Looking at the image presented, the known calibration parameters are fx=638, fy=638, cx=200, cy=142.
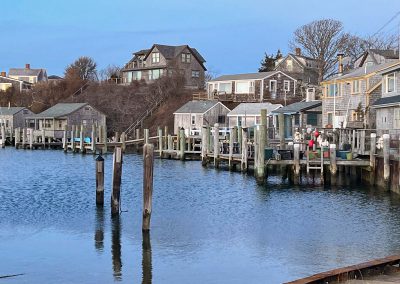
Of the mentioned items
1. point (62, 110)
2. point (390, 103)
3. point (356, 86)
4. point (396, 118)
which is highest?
point (356, 86)

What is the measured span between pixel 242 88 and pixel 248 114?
51.5 feet

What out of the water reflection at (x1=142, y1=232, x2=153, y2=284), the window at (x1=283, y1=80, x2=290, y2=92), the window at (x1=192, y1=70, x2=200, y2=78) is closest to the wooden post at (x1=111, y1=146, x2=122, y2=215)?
the water reflection at (x1=142, y1=232, x2=153, y2=284)

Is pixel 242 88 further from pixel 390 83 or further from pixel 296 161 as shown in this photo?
pixel 296 161

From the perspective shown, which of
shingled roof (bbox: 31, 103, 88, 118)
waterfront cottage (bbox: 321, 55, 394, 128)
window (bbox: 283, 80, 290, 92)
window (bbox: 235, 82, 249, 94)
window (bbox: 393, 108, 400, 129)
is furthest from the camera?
window (bbox: 283, 80, 290, 92)

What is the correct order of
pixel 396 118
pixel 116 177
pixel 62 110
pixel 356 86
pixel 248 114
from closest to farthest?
pixel 116 177 → pixel 396 118 → pixel 356 86 → pixel 248 114 → pixel 62 110

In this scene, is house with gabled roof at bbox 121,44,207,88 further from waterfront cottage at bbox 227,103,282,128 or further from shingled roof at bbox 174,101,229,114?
waterfront cottage at bbox 227,103,282,128

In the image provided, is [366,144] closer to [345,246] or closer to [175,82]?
[345,246]

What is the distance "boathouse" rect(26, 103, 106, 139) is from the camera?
96.6 metres

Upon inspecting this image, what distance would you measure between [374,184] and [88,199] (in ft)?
58.8

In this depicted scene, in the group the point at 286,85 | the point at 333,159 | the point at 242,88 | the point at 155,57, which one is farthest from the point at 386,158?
the point at 155,57

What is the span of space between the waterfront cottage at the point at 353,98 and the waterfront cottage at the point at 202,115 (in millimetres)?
24161

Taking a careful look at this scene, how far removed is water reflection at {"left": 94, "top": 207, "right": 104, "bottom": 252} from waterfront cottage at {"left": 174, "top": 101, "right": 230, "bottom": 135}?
2199 inches

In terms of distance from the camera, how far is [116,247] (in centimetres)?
2250

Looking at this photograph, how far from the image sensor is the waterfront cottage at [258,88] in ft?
314
